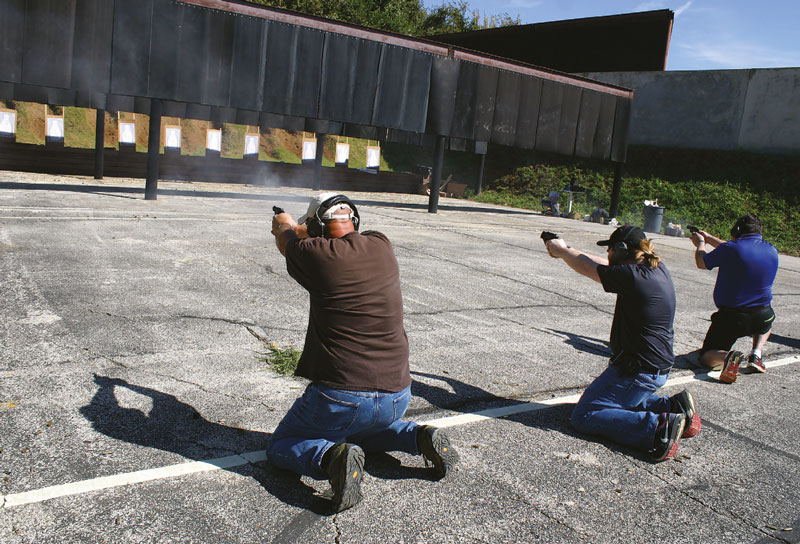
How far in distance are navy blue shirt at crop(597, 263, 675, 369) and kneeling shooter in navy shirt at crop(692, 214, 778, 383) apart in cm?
223

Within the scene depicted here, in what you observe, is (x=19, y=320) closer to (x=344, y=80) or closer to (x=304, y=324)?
(x=304, y=324)

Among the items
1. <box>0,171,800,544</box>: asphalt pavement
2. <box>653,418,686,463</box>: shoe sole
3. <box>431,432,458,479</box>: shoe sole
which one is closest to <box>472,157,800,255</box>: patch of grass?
<box>0,171,800,544</box>: asphalt pavement

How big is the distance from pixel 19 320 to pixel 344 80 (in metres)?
13.7

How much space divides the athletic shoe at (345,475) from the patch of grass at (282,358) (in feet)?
6.73

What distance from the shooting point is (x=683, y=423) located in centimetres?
427

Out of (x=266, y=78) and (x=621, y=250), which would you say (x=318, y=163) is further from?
(x=621, y=250)

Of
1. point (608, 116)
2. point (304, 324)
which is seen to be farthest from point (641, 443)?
point (608, 116)

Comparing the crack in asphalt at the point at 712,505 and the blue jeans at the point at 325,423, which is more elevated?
the blue jeans at the point at 325,423

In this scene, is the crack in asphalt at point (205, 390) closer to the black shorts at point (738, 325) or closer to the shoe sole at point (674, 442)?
the shoe sole at point (674, 442)

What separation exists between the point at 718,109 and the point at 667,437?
26.4m

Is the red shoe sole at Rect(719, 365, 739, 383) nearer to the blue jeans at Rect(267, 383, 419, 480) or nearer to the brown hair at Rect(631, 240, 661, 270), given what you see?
the brown hair at Rect(631, 240, 661, 270)

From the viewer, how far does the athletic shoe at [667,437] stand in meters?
4.18

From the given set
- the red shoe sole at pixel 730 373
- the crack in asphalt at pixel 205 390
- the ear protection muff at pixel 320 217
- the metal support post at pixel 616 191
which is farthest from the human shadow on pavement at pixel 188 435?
the metal support post at pixel 616 191

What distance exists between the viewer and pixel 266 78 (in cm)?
1684
